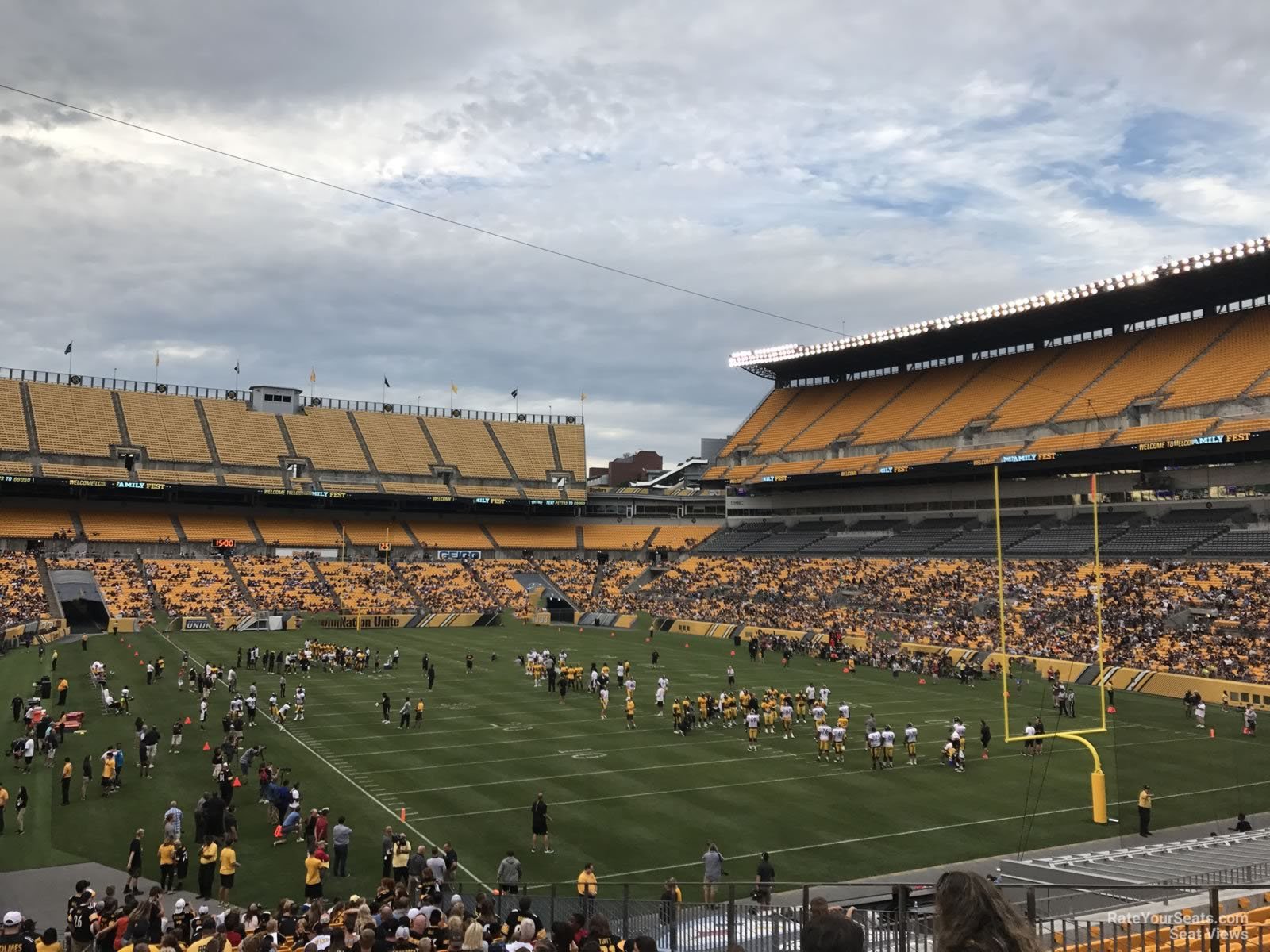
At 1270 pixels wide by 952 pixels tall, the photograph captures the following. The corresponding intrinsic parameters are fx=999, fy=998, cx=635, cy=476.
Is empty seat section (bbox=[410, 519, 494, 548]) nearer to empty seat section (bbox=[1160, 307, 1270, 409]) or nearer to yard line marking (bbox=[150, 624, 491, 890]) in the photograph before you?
yard line marking (bbox=[150, 624, 491, 890])

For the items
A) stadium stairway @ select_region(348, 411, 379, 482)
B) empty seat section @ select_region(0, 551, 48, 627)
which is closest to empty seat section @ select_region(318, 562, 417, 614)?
stadium stairway @ select_region(348, 411, 379, 482)

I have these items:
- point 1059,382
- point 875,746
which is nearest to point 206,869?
point 875,746

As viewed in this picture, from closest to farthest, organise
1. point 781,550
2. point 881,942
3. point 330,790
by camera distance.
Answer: point 881,942 → point 330,790 → point 781,550

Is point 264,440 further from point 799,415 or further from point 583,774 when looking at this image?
point 583,774

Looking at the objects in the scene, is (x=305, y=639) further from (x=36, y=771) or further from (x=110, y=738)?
(x=36, y=771)

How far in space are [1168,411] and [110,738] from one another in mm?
52330

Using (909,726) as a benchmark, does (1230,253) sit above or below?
above

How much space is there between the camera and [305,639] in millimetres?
51906

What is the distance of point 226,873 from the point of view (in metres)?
16.8

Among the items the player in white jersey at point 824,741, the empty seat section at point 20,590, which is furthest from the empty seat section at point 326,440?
the player in white jersey at point 824,741

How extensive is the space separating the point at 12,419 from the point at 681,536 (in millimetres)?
51514

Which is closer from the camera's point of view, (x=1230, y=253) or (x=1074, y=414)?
(x=1230, y=253)

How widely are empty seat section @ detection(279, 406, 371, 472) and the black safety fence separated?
227ft

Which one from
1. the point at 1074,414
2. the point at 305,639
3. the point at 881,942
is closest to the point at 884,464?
the point at 1074,414
